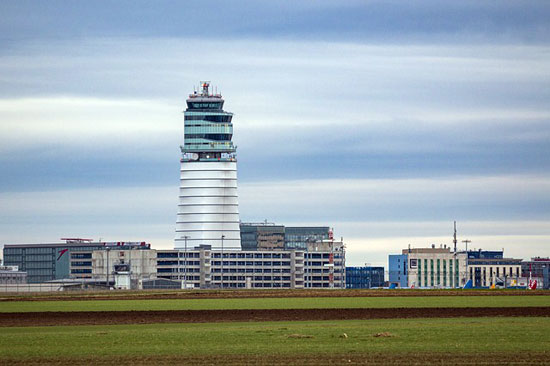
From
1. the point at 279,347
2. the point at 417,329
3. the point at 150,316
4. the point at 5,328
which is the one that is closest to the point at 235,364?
the point at 279,347

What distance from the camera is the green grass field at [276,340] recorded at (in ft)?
169

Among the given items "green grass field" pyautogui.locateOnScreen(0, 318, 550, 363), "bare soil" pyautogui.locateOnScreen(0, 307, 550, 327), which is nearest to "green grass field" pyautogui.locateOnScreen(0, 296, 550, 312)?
"bare soil" pyautogui.locateOnScreen(0, 307, 550, 327)

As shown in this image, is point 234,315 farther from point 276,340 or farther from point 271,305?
point 276,340

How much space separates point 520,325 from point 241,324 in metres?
19.7

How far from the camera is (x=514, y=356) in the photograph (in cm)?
4819

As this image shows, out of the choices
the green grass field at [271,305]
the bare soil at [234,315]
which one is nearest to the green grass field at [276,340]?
the bare soil at [234,315]

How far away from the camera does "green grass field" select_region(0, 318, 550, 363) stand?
169ft

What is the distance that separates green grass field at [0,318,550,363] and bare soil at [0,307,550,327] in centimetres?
661

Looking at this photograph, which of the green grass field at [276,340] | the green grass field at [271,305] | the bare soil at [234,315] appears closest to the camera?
the green grass field at [276,340]

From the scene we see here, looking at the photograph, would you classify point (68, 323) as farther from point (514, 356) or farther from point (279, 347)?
point (514, 356)

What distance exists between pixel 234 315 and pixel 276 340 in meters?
30.6

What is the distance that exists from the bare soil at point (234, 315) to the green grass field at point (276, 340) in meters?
6.61

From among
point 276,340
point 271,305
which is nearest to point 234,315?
point 271,305

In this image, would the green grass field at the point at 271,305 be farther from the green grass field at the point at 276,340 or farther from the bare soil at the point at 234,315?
the green grass field at the point at 276,340
